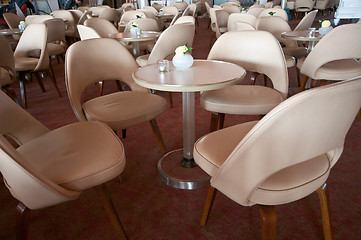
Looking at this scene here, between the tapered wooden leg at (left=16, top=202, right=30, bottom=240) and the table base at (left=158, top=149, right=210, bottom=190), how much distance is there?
2.88 feet

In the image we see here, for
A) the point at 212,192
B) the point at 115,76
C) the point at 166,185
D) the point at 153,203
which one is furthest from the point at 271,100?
the point at 115,76

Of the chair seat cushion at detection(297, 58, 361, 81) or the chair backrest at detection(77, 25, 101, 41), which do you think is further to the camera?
the chair backrest at detection(77, 25, 101, 41)

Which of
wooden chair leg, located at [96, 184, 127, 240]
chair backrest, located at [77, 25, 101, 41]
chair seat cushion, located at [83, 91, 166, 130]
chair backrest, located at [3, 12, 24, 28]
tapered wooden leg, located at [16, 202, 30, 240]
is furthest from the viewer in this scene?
chair backrest, located at [3, 12, 24, 28]

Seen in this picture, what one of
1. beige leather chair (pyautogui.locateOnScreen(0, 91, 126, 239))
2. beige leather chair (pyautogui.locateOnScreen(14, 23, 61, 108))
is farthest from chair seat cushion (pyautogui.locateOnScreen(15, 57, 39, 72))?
beige leather chair (pyautogui.locateOnScreen(0, 91, 126, 239))

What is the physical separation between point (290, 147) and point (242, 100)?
98 cm

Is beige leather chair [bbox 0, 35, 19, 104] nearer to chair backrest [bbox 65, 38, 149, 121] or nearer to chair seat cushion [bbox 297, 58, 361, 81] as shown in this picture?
chair backrest [bbox 65, 38, 149, 121]

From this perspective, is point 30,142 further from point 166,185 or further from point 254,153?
point 254,153

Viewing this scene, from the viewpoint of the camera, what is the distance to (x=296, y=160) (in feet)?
2.84

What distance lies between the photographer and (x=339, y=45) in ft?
7.44

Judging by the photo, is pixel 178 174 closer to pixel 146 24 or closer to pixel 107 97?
pixel 107 97

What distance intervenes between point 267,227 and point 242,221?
0.51m

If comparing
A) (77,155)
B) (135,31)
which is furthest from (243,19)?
(77,155)

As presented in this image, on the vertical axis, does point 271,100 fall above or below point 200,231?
above

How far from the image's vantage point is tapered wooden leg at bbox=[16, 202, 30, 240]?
3.55 feet
